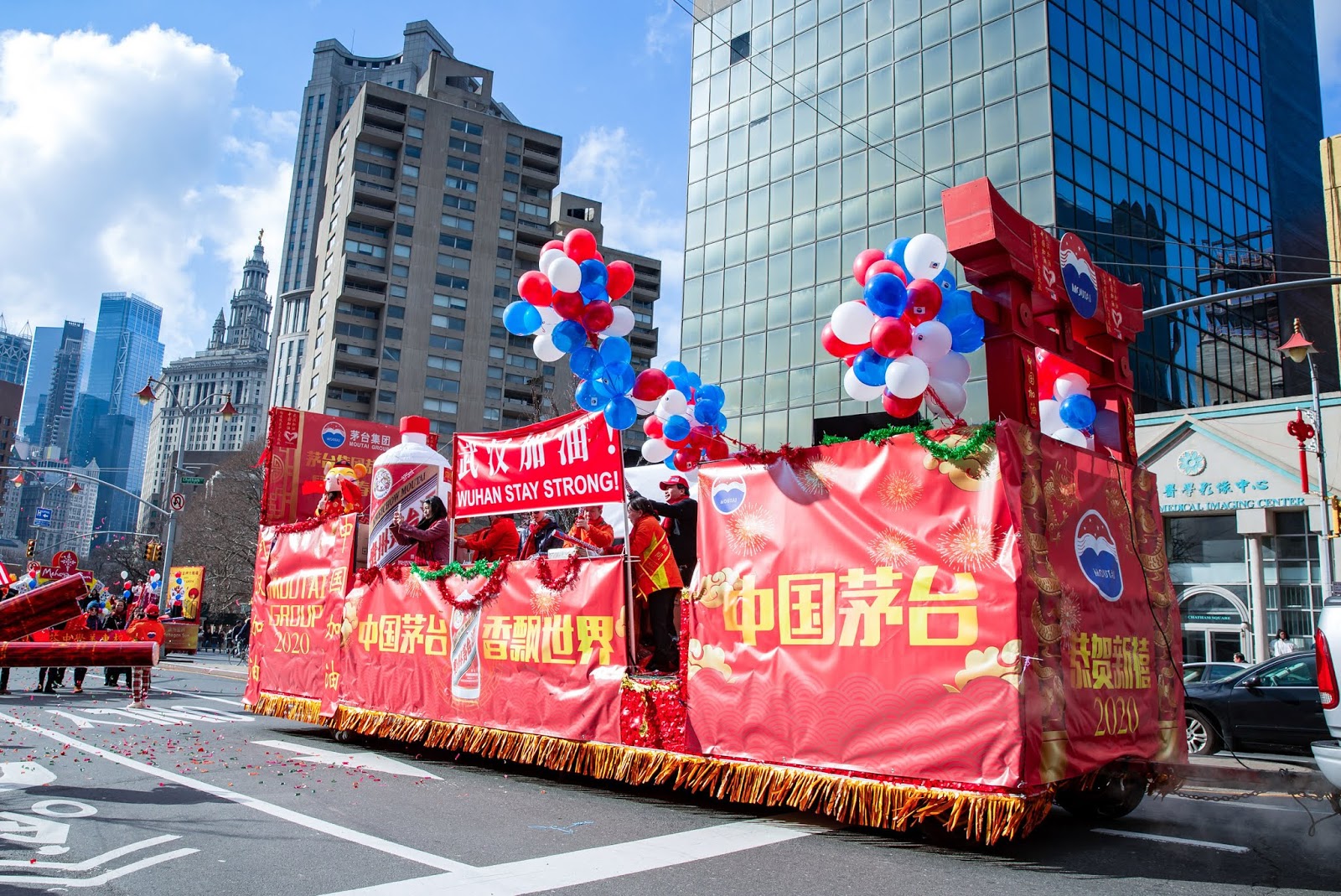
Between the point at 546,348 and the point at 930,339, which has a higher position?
the point at 546,348

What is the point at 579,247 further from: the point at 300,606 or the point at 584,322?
the point at 300,606

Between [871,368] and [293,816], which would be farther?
[871,368]

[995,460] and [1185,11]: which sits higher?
[1185,11]

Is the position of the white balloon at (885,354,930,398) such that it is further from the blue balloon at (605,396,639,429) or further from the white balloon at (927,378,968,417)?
the blue balloon at (605,396,639,429)

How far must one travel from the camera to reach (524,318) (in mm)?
7859

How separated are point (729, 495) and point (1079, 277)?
3140 millimetres

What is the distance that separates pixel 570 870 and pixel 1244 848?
4398 millimetres

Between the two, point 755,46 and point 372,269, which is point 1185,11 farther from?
point 372,269

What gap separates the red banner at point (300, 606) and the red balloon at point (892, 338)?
673 centimetres

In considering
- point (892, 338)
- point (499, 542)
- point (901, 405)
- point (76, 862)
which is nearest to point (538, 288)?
point (499, 542)

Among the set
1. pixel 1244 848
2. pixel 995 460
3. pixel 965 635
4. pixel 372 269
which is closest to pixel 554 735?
pixel 965 635

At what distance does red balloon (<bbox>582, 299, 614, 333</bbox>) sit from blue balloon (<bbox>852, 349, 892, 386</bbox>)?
91.8 inches

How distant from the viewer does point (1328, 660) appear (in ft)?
16.5

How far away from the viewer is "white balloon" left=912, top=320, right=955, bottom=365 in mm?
6184
